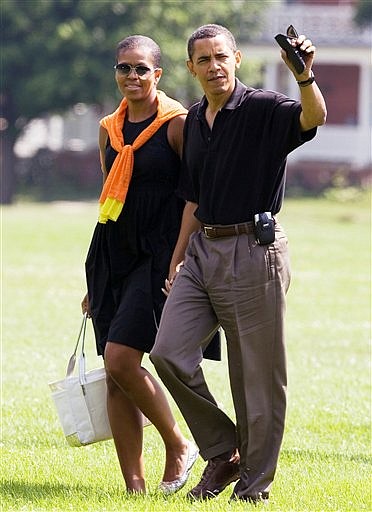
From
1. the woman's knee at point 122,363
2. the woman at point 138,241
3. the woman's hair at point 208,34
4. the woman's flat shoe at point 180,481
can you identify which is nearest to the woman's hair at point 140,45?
the woman at point 138,241

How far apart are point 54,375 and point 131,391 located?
483 cm

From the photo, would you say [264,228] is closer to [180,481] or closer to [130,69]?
[130,69]

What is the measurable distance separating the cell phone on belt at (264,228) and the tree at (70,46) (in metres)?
30.9

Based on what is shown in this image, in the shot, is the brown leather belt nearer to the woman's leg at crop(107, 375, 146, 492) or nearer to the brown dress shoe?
the woman's leg at crop(107, 375, 146, 492)

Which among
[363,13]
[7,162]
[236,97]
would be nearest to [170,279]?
[236,97]

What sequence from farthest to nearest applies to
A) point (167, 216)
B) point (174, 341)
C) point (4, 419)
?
point (4, 419)
point (167, 216)
point (174, 341)

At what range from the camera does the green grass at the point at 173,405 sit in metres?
6.16

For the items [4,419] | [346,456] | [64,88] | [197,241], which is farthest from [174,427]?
[64,88]

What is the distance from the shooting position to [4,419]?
861 cm

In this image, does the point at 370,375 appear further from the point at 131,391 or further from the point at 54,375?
the point at 131,391

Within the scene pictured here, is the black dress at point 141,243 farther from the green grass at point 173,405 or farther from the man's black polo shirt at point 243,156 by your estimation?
the green grass at point 173,405

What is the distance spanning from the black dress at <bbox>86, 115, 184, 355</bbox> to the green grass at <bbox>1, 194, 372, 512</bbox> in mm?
814

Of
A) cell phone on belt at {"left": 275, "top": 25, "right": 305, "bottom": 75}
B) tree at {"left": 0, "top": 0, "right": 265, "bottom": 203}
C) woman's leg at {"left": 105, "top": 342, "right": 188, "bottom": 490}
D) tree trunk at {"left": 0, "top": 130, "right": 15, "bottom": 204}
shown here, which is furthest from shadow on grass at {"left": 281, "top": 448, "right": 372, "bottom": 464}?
tree trunk at {"left": 0, "top": 130, "right": 15, "bottom": 204}

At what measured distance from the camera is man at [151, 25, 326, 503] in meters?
5.74
